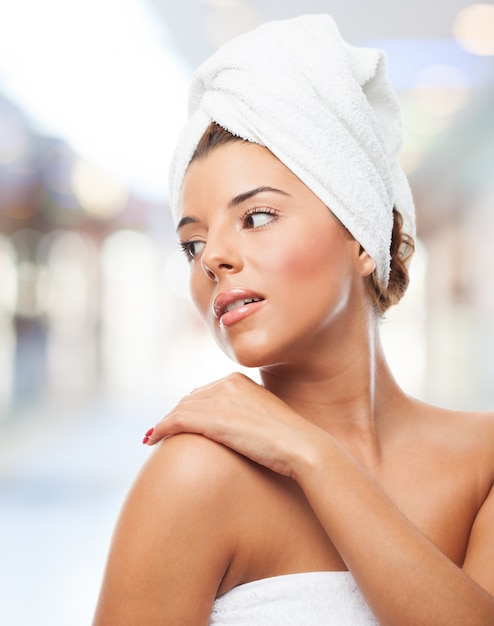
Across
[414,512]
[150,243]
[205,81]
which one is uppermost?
[150,243]

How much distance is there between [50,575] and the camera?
8.89 feet

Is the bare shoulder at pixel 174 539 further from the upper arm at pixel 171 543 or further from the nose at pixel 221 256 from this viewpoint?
the nose at pixel 221 256

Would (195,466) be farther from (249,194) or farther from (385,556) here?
(249,194)

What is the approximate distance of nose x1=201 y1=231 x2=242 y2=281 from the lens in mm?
1001

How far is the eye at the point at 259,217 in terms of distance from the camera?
3.35 feet

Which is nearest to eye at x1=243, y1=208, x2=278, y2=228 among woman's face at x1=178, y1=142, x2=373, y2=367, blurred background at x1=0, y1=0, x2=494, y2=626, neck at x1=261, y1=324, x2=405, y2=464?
woman's face at x1=178, y1=142, x2=373, y2=367

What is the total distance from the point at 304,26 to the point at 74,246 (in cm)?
1652

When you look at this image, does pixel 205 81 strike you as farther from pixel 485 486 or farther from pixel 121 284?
pixel 121 284

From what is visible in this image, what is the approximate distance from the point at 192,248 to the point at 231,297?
0.16 metres

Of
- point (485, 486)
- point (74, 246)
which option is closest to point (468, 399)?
point (485, 486)

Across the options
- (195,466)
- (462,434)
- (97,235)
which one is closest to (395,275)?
(462,434)

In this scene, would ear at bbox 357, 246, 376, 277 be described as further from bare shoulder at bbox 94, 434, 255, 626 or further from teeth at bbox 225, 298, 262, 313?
bare shoulder at bbox 94, 434, 255, 626

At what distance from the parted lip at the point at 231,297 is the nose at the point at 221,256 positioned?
0.10ft

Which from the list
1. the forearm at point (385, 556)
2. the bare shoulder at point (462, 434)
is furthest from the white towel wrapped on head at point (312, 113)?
the forearm at point (385, 556)
